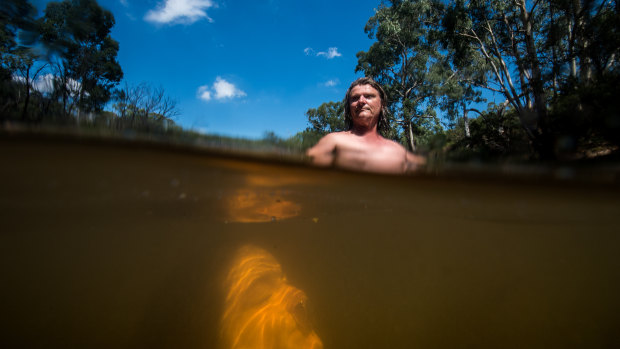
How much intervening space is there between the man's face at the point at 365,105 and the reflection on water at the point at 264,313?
3361 mm

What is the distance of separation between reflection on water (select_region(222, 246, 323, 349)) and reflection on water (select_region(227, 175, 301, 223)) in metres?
1.01

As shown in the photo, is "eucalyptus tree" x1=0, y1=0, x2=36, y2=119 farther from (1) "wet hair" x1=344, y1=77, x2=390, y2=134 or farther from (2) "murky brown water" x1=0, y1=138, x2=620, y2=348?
(1) "wet hair" x1=344, y1=77, x2=390, y2=134

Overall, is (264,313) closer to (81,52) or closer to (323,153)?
(323,153)

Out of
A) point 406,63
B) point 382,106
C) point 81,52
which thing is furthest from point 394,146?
point 406,63

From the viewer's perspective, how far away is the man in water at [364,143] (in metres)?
3.19

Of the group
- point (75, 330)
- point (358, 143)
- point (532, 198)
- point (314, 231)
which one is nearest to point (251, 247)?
point (314, 231)

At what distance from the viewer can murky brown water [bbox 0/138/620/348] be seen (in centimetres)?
366

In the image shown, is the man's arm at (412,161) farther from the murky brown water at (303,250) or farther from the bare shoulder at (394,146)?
the murky brown water at (303,250)

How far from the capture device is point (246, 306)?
3.95 metres

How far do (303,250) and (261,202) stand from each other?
2.10 metres

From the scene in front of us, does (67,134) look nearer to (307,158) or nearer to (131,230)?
(307,158)

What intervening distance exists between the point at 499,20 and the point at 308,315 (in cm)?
1153

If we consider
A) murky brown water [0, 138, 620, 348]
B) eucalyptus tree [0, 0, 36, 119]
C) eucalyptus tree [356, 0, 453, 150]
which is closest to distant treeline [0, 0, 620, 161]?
eucalyptus tree [0, 0, 36, 119]

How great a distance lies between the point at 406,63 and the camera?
57.2 ft
